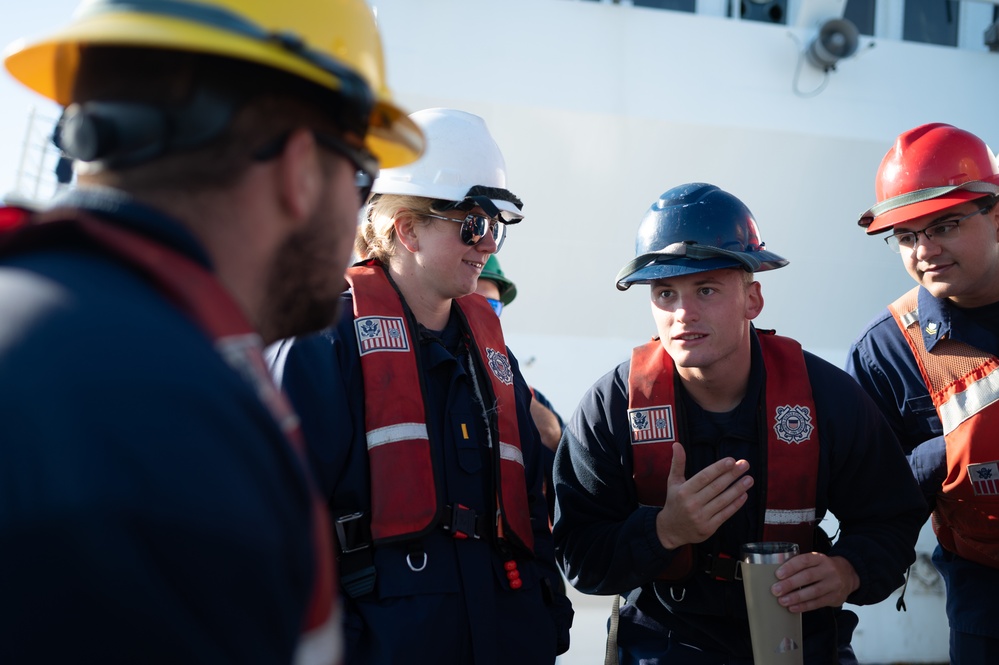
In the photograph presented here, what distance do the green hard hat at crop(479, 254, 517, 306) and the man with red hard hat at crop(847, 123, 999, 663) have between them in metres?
1.83

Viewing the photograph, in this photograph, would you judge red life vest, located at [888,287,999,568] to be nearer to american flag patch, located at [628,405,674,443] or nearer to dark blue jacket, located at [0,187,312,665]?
american flag patch, located at [628,405,674,443]

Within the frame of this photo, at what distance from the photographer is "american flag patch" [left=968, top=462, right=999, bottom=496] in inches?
124

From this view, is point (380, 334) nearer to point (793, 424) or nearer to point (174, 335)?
point (793, 424)

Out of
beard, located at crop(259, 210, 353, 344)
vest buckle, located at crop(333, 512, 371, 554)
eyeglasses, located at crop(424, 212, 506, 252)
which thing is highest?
eyeglasses, located at crop(424, 212, 506, 252)

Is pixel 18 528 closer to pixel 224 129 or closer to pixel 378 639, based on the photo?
pixel 224 129

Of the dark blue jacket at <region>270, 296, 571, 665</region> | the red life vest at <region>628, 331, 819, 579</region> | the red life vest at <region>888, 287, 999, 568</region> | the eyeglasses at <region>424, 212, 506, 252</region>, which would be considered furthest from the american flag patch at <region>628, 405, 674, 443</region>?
the red life vest at <region>888, 287, 999, 568</region>

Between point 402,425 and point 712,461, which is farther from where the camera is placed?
point 712,461

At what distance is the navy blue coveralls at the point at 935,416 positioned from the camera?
3244mm

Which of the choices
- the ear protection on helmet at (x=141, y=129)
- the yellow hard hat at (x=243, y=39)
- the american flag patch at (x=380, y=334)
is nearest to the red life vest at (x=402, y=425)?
the american flag patch at (x=380, y=334)

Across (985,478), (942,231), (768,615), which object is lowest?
(768,615)

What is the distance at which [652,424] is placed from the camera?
295cm

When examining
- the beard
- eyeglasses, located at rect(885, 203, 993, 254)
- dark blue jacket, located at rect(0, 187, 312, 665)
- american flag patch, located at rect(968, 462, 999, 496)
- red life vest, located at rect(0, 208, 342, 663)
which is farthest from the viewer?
eyeglasses, located at rect(885, 203, 993, 254)

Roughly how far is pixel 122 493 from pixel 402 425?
1.78 m

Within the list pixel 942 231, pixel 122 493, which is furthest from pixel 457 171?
pixel 122 493
